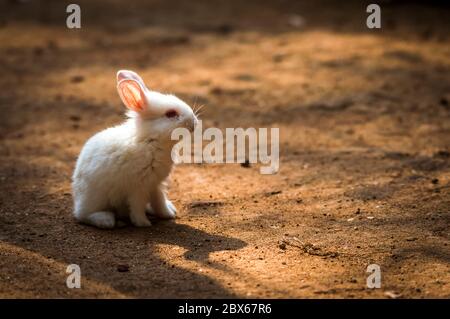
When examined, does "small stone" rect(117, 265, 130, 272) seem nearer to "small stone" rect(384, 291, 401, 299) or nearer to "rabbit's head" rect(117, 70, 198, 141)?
"rabbit's head" rect(117, 70, 198, 141)

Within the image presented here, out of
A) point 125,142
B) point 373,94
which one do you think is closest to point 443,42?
point 373,94

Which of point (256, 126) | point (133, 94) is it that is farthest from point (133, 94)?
point (256, 126)

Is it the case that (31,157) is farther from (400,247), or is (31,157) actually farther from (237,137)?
(400,247)

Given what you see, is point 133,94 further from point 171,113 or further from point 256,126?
point 256,126

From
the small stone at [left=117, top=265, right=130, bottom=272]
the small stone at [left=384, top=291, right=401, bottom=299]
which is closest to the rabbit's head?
the small stone at [left=117, top=265, right=130, bottom=272]

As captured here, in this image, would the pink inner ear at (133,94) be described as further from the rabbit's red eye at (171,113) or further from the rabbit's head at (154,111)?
the rabbit's red eye at (171,113)

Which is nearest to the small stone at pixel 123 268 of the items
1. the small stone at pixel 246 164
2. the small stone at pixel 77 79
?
the small stone at pixel 246 164
